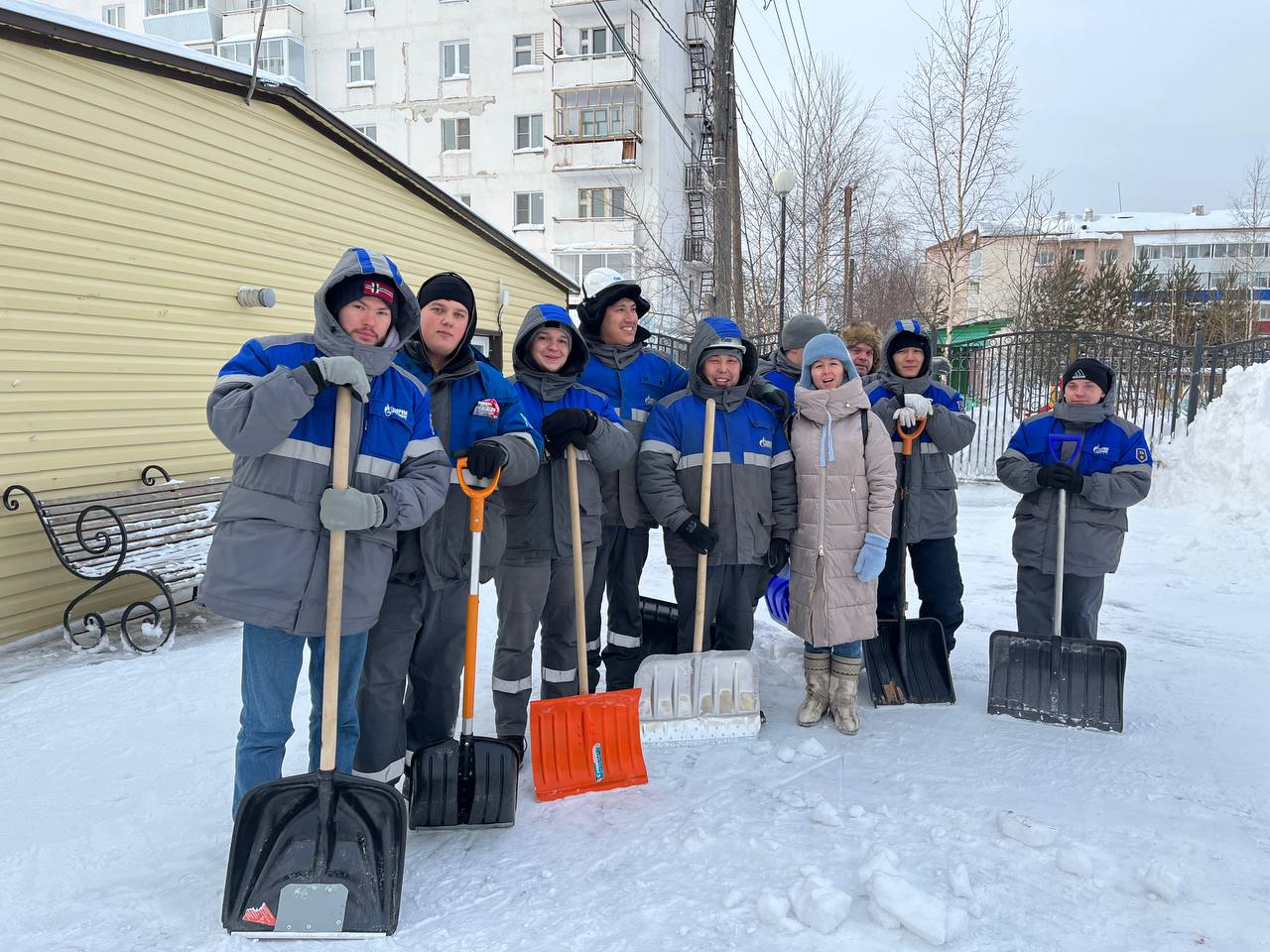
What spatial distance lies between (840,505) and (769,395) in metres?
0.67

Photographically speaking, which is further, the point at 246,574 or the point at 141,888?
the point at 141,888

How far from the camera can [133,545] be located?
5.50 metres

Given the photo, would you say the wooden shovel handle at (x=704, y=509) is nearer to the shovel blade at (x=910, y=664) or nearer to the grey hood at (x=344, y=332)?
the shovel blade at (x=910, y=664)

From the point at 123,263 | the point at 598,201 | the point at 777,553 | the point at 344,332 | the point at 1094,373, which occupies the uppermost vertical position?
the point at 598,201

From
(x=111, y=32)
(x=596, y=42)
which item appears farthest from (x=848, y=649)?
(x=596, y=42)

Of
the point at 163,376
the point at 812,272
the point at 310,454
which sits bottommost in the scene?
the point at 310,454

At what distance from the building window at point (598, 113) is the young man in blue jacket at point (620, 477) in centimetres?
2356

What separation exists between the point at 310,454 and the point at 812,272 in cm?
1891

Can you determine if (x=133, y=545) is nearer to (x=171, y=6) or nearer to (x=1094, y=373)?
(x=1094, y=373)

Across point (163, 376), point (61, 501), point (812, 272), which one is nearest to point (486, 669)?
point (61, 501)

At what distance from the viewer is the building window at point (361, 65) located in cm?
2869

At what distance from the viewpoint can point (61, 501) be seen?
5301 millimetres

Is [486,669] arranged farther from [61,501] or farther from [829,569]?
[61,501]

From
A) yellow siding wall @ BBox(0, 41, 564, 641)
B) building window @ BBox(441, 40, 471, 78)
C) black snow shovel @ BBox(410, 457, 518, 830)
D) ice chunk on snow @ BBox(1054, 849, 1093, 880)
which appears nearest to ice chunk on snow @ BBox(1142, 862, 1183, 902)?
ice chunk on snow @ BBox(1054, 849, 1093, 880)
